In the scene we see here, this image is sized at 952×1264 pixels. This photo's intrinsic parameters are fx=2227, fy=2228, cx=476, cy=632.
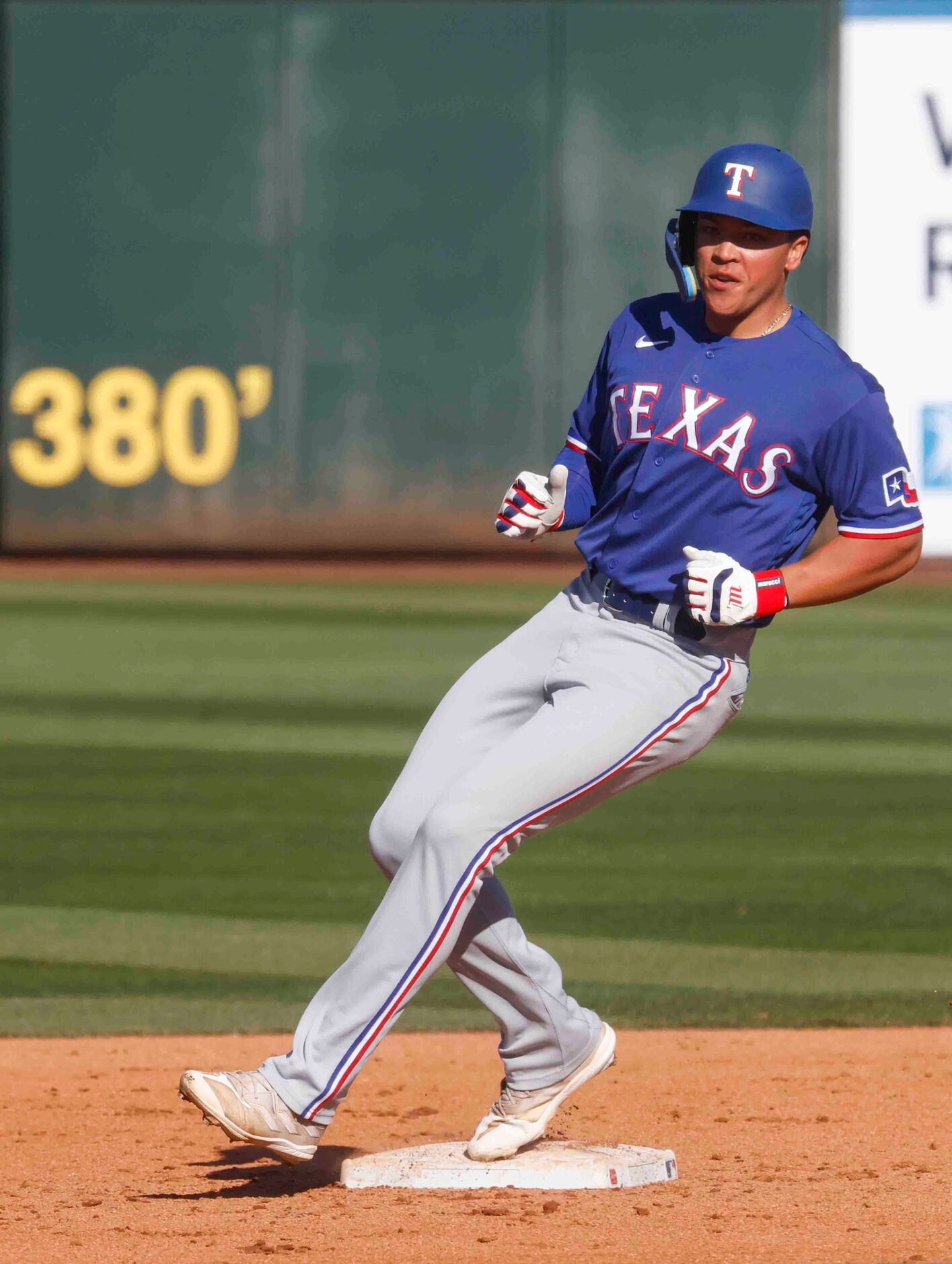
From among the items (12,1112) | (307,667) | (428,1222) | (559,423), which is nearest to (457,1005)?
(12,1112)

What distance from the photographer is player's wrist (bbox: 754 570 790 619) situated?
4043 mm

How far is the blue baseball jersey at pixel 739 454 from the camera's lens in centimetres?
414

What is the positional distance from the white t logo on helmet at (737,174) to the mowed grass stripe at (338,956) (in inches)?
113

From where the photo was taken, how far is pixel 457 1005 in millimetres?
6484

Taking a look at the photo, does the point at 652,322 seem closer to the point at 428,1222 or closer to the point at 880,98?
the point at 428,1222

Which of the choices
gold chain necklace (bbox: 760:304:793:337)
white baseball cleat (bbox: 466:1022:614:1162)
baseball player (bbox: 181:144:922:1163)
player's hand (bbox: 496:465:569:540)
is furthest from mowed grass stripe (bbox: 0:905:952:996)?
gold chain necklace (bbox: 760:304:793:337)

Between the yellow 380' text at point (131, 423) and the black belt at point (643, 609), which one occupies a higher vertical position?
the black belt at point (643, 609)

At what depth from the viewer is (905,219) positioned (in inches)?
744

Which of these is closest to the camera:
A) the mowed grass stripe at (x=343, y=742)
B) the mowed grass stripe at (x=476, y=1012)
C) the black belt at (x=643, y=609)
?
the black belt at (x=643, y=609)

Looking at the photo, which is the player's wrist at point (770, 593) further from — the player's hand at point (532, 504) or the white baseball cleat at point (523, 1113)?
the white baseball cleat at point (523, 1113)

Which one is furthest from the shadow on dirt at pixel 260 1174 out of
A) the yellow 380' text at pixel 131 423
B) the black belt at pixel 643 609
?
the yellow 380' text at pixel 131 423

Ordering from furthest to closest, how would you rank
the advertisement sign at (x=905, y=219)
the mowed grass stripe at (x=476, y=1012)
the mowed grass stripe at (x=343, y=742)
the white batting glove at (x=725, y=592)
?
the advertisement sign at (x=905, y=219)
the mowed grass stripe at (x=343, y=742)
the mowed grass stripe at (x=476, y=1012)
the white batting glove at (x=725, y=592)

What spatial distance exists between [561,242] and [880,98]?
295cm

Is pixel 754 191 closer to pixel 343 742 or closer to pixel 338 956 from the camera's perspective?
pixel 338 956
